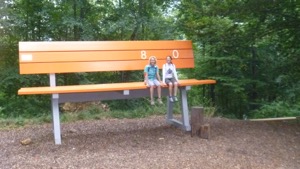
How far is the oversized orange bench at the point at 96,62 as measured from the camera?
453 cm

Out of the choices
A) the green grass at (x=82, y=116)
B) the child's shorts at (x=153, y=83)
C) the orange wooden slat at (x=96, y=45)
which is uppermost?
the orange wooden slat at (x=96, y=45)

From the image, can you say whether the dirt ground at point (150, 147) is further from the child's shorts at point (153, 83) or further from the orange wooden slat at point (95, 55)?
the orange wooden slat at point (95, 55)

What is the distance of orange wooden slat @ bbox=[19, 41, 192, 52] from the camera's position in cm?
495

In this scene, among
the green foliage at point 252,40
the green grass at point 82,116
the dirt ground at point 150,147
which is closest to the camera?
the dirt ground at point 150,147

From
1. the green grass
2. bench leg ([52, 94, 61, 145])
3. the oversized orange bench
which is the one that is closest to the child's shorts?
the oversized orange bench

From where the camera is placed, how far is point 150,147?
14.5 feet

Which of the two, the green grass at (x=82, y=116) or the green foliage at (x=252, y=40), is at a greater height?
the green foliage at (x=252, y=40)

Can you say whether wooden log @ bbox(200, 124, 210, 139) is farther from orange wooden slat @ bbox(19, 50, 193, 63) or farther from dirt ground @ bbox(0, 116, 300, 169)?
orange wooden slat @ bbox(19, 50, 193, 63)

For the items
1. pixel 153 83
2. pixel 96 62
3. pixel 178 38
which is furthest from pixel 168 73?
pixel 178 38

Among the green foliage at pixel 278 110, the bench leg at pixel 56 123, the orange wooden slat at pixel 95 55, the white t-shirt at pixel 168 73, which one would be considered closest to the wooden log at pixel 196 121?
the white t-shirt at pixel 168 73

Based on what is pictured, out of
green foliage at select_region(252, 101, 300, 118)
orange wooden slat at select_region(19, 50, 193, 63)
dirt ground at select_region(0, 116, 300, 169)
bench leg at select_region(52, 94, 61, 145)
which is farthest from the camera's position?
green foliage at select_region(252, 101, 300, 118)

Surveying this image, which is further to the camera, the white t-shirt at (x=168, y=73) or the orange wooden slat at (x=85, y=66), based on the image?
the white t-shirt at (x=168, y=73)

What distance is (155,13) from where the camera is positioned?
857 cm

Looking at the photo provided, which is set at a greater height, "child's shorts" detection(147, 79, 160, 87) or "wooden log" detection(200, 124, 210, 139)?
"child's shorts" detection(147, 79, 160, 87)
